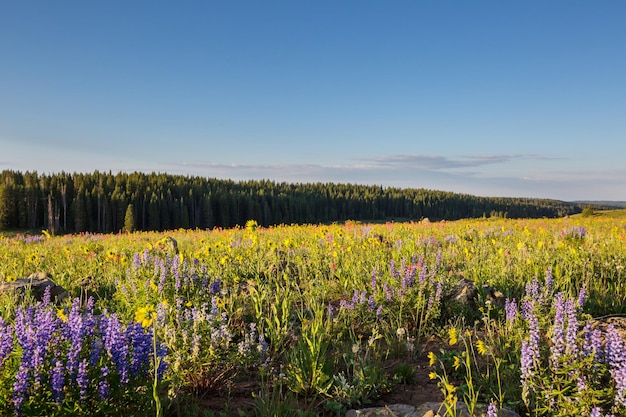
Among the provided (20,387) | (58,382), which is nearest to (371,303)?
(58,382)

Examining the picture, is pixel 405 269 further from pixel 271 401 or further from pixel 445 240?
pixel 445 240

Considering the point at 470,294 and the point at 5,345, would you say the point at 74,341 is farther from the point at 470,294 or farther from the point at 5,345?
the point at 470,294

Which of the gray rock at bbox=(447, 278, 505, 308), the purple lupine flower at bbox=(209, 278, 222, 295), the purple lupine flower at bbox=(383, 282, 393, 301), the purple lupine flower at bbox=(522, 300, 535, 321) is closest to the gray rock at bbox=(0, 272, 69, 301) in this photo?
the purple lupine flower at bbox=(209, 278, 222, 295)

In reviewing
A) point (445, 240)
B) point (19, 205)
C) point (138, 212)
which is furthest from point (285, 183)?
point (445, 240)

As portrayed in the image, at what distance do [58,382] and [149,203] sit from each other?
3410 inches

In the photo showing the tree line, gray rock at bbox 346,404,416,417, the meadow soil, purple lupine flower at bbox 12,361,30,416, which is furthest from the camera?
the tree line

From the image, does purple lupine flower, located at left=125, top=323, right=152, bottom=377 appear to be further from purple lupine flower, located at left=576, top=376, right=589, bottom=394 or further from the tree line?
the tree line

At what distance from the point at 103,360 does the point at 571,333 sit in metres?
3.24

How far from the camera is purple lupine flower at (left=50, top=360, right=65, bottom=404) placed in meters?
2.29

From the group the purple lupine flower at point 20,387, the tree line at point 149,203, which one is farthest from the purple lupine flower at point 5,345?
the tree line at point 149,203

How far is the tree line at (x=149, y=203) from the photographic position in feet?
242

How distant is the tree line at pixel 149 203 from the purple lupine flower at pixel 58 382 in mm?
53147

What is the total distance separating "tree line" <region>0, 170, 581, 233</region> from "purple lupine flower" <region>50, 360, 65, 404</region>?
174 feet

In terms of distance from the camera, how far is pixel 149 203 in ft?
271
